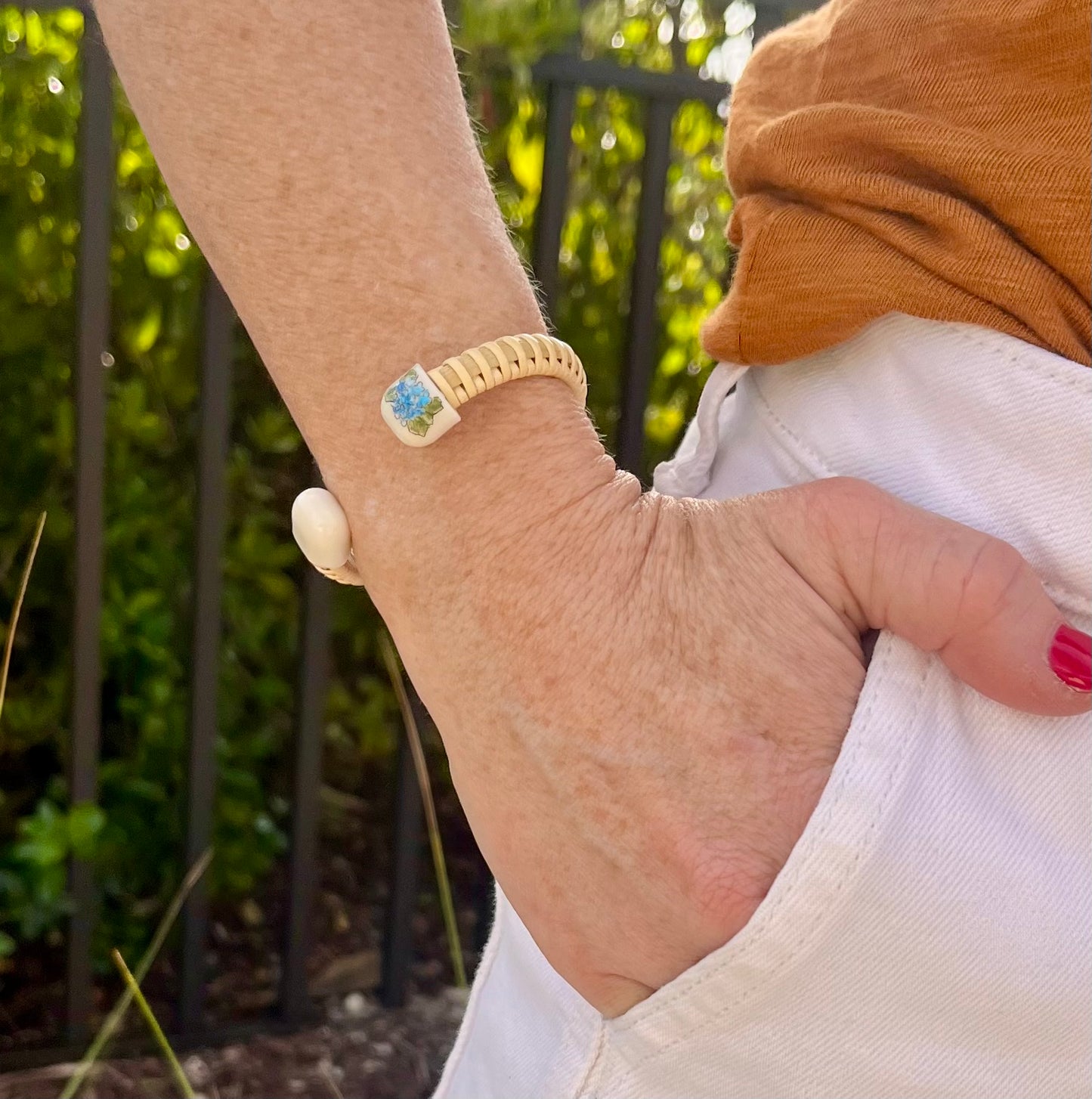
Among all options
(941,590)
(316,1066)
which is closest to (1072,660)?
(941,590)

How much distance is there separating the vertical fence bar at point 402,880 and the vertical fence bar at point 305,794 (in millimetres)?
161

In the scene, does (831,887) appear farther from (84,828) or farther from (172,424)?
(172,424)

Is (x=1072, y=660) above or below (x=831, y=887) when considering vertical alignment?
above

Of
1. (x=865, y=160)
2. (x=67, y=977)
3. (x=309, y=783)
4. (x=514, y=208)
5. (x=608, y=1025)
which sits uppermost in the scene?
(x=865, y=160)

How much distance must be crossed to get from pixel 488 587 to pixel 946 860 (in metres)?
0.35

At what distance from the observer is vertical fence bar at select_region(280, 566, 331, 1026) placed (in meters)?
2.06

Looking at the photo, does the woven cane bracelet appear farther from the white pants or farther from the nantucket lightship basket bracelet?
the white pants

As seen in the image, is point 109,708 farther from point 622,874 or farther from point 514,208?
point 622,874

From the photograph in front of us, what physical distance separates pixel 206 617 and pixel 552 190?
38.5 inches

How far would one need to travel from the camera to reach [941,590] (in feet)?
2.41

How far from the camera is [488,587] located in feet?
2.59

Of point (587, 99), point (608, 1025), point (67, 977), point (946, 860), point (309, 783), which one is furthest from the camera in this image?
point (587, 99)

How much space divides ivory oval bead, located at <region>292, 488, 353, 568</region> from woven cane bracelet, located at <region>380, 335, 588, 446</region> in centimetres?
9

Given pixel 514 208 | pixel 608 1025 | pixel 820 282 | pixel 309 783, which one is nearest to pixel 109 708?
pixel 309 783
